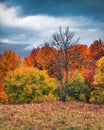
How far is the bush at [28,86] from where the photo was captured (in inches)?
2693

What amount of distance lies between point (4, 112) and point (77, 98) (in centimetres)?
4552

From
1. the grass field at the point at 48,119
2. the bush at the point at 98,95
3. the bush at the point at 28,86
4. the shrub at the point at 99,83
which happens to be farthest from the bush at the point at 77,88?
the grass field at the point at 48,119

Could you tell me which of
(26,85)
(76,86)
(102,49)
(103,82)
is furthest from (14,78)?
(102,49)

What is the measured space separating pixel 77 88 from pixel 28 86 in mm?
10318

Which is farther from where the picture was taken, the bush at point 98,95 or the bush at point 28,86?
the bush at point 28,86

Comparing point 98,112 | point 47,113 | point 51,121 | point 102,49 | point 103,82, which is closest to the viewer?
point 51,121

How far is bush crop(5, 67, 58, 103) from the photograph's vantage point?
2693 inches

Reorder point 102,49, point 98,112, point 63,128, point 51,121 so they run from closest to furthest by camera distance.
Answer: point 63,128
point 51,121
point 98,112
point 102,49

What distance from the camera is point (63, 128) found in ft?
71.6

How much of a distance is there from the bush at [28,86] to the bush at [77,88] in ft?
11.7

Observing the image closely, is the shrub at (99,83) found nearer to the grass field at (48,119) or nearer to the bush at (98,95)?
the bush at (98,95)

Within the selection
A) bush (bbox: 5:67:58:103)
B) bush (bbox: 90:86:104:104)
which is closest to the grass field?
bush (bbox: 90:86:104:104)

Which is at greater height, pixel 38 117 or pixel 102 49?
pixel 102 49

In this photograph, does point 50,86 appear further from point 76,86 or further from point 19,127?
point 19,127
